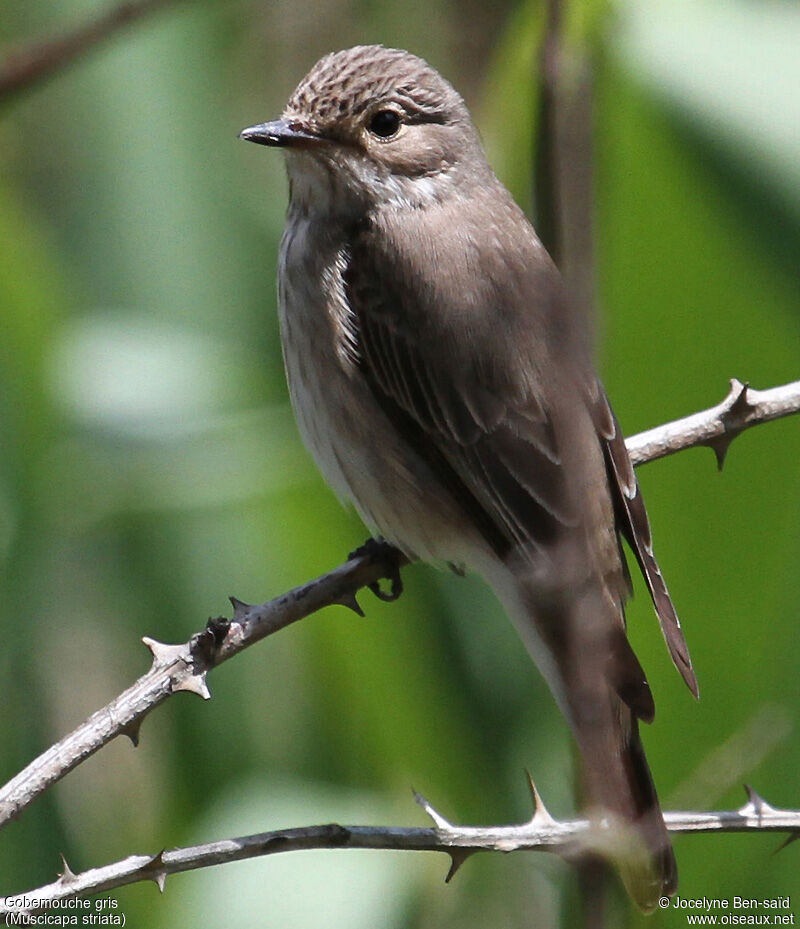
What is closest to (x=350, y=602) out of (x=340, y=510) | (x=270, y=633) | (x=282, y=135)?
(x=270, y=633)

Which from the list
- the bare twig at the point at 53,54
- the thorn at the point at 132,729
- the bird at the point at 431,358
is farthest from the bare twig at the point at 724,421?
the bare twig at the point at 53,54

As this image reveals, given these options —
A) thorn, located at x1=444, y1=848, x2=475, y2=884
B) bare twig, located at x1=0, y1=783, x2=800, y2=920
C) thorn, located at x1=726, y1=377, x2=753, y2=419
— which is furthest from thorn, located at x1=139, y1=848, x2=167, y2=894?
thorn, located at x1=726, y1=377, x2=753, y2=419

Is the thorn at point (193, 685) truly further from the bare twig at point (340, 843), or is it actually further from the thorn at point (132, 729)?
the bare twig at point (340, 843)

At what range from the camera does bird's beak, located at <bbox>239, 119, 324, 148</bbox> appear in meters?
3.51

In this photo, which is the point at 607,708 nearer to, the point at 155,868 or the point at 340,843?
the point at 340,843

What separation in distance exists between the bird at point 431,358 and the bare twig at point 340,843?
61 centimetres

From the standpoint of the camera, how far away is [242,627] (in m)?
3.01

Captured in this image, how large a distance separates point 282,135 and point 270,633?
133 centimetres

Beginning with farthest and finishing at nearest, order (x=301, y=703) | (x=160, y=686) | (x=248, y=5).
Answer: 1. (x=248, y=5)
2. (x=301, y=703)
3. (x=160, y=686)

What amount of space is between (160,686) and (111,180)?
89.6 inches

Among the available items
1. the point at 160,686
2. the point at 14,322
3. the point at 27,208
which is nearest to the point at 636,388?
the point at 160,686

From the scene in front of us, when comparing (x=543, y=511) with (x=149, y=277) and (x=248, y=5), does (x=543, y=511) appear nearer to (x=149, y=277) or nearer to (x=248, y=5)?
(x=149, y=277)

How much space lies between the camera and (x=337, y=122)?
3639 mm

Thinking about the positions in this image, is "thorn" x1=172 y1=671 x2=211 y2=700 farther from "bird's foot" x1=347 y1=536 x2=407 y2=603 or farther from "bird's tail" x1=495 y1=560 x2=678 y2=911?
"bird's foot" x1=347 y1=536 x2=407 y2=603
